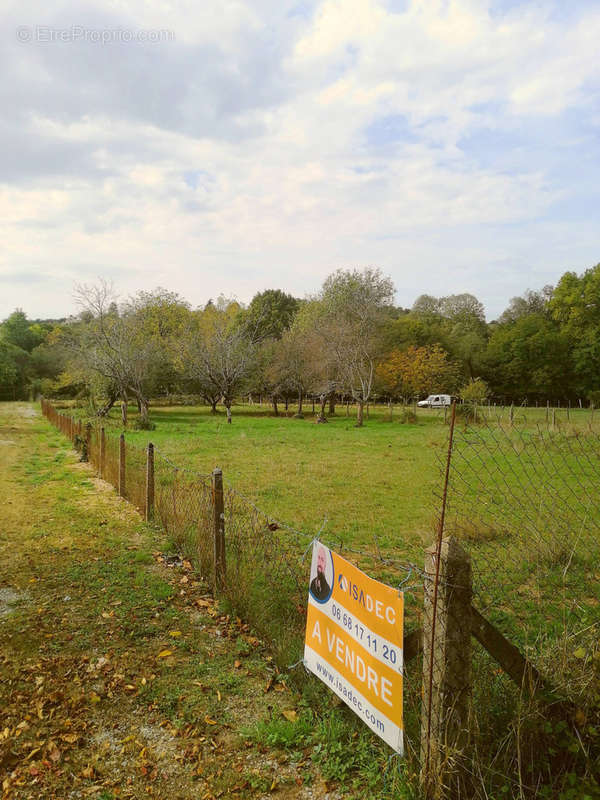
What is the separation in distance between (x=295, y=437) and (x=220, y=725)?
20043mm

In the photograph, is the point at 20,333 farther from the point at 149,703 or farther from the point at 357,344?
the point at 149,703

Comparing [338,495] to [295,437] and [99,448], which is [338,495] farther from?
[295,437]

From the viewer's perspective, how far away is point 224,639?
182 inches

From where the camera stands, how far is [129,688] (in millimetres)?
3867

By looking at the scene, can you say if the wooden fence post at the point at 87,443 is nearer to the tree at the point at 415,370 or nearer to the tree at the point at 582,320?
the tree at the point at 415,370

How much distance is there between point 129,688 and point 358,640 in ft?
6.88

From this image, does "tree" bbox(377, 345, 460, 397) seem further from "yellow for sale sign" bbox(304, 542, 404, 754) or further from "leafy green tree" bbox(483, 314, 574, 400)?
"yellow for sale sign" bbox(304, 542, 404, 754)

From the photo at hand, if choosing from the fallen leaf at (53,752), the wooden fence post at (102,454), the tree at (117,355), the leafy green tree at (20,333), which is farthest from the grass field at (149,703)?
the leafy green tree at (20,333)

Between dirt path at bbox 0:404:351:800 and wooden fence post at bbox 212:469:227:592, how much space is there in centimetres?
31

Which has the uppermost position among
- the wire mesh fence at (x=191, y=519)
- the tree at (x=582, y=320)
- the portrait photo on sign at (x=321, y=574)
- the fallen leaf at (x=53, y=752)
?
the tree at (x=582, y=320)

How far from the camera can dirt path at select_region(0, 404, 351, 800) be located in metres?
2.97

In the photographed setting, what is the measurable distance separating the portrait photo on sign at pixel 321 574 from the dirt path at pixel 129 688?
0.92 meters

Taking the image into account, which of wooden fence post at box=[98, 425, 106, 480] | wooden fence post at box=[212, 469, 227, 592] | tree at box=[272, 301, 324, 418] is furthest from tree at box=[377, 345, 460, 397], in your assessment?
wooden fence post at box=[212, 469, 227, 592]

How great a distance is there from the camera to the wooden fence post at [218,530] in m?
5.34
